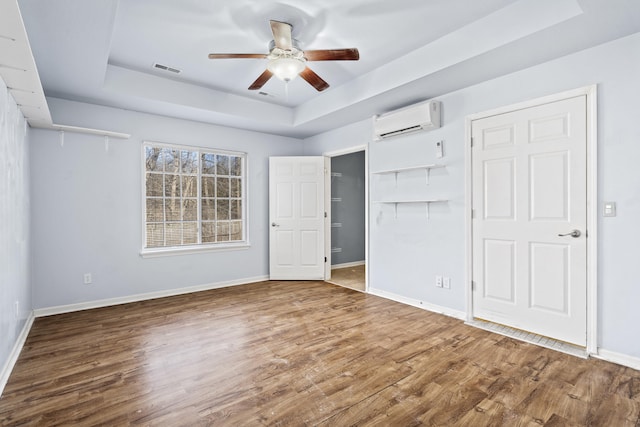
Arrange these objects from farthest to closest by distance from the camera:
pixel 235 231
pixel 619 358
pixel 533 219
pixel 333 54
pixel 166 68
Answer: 1. pixel 235 231
2. pixel 166 68
3. pixel 533 219
4. pixel 333 54
5. pixel 619 358

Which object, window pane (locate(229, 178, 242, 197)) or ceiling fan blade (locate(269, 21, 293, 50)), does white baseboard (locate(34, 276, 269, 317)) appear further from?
ceiling fan blade (locate(269, 21, 293, 50))

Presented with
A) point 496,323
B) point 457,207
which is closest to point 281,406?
point 496,323

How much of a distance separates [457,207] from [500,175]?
53cm

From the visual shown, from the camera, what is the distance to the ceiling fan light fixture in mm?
2691

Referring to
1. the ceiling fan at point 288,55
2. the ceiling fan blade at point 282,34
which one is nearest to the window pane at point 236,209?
the ceiling fan at point 288,55

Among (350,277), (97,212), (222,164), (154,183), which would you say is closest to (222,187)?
(222,164)

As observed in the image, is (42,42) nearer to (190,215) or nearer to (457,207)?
(190,215)

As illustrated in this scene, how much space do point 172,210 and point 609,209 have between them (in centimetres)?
480

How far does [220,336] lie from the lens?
117 inches

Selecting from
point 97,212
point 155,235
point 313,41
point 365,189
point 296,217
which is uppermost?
point 313,41

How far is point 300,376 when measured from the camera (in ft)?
7.38

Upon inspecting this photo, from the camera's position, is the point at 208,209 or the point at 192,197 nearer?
the point at 192,197

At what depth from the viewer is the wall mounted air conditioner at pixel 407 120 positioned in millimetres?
3521

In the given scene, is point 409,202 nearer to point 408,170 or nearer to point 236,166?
point 408,170
